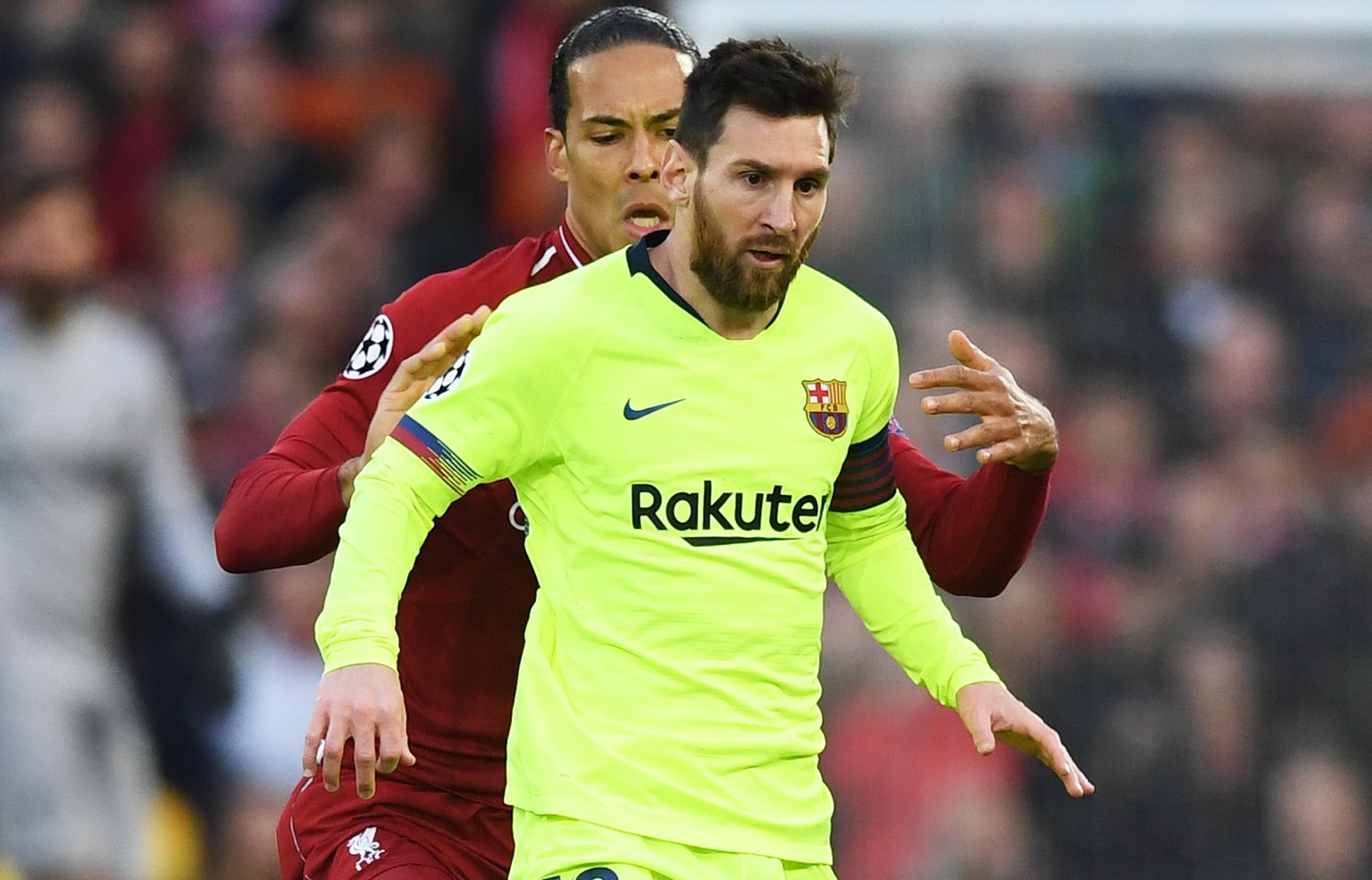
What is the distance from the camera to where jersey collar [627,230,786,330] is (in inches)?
163

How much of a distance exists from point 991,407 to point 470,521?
108 centimetres

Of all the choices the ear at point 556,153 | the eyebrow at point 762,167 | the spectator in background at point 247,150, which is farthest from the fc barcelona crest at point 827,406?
the spectator in background at point 247,150

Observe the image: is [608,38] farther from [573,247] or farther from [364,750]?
[364,750]

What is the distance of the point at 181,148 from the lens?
10.9 metres

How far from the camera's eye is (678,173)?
419 cm

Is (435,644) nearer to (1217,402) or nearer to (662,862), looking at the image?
(662,862)

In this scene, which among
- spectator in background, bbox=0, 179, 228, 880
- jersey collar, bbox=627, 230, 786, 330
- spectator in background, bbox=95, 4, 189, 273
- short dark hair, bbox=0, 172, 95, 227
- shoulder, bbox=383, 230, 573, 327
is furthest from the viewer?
spectator in background, bbox=95, 4, 189, 273

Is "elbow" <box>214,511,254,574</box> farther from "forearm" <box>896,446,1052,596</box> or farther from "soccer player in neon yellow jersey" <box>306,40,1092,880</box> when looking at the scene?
"forearm" <box>896,446,1052,596</box>

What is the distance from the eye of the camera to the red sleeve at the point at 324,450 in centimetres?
439

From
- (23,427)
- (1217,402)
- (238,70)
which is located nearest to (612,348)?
(23,427)

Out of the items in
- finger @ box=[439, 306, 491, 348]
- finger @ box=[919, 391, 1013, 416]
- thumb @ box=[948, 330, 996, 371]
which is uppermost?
finger @ box=[439, 306, 491, 348]

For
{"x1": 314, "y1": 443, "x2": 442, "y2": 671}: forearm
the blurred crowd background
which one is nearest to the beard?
{"x1": 314, "y1": 443, "x2": 442, "y2": 671}: forearm

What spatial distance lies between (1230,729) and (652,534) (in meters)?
5.67

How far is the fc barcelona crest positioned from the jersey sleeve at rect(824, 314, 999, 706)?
4.7 inches
